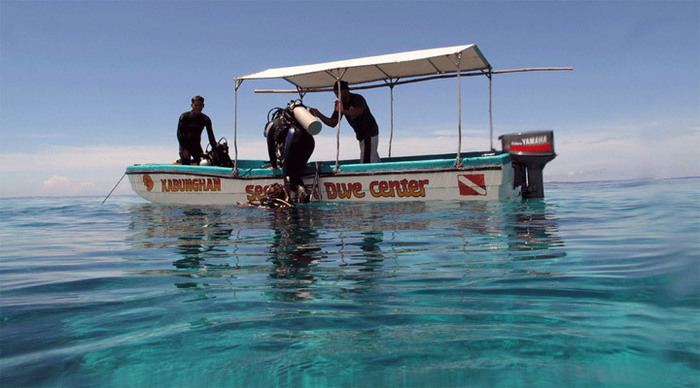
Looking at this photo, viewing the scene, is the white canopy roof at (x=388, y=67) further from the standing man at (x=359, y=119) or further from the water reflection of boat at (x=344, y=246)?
the water reflection of boat at (x=344, y=246)

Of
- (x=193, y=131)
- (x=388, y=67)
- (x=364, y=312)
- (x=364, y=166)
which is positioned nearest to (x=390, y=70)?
(x=388, y=67)

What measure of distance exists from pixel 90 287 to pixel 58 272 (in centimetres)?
97

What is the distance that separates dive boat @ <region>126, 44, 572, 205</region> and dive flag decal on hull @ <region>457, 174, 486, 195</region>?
0.02 meters

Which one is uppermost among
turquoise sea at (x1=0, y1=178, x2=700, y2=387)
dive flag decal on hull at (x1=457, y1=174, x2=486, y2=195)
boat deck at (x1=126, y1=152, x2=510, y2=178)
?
boat deck at (x1=126, y1=152, x2=510, y2=178)

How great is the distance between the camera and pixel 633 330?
188 centimetres

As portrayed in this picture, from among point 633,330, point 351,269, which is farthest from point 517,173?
point 633,330

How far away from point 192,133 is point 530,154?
291 inches

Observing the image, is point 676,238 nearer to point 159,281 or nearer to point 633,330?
point 633,330

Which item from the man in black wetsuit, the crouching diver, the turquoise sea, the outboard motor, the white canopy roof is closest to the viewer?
the turquoise sea

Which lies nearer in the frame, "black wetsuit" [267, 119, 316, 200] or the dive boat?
the dive boat

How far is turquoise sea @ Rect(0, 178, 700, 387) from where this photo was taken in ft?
5.26

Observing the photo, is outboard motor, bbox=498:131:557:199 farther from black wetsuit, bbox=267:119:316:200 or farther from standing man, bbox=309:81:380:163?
black wetsuit, bbox=267:119:316:200

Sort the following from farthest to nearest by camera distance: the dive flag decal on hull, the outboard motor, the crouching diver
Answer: the crouching diver
the outboard motor
the dive flag decal on hull

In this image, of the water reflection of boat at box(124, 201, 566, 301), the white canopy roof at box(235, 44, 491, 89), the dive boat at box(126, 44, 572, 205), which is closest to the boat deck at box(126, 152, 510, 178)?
the dive boat at box(126, 44, 572, 205)
